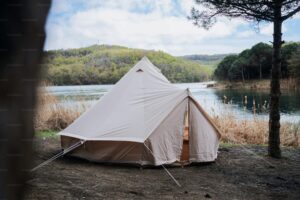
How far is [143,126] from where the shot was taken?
7.57 meters

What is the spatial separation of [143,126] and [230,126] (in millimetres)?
5274

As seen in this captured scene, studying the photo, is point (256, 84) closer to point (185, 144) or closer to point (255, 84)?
point (255, 84)

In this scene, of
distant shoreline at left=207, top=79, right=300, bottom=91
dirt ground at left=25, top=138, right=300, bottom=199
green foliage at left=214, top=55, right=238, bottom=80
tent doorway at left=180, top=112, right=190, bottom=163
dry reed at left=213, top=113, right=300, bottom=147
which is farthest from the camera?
green foliage at left=214, top=55, right=238, bottom=80

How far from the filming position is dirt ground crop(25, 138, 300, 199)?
555 centimetres

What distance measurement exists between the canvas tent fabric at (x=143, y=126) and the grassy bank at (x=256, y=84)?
3375cm

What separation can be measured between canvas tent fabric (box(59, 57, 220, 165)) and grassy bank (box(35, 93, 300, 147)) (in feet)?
10.6

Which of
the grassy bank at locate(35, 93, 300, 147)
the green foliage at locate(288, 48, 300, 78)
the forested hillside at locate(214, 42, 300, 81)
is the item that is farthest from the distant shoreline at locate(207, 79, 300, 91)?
the grassy bank at locate(35, 93, 300, 147)

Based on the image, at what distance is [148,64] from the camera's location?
8.93 meters

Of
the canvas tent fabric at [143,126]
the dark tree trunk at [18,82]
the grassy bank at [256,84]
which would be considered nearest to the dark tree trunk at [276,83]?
the canvas tent fabric at [143,126]

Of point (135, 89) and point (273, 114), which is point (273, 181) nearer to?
point (273, 114)

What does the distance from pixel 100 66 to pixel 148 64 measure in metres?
23.5

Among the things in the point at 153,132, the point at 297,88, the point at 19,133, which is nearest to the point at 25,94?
the point at 19,133

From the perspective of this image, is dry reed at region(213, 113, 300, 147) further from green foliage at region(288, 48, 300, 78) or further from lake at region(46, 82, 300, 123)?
green foliage at region(288, 48, 300, 78)

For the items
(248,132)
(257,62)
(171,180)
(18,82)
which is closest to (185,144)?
(171,180)
